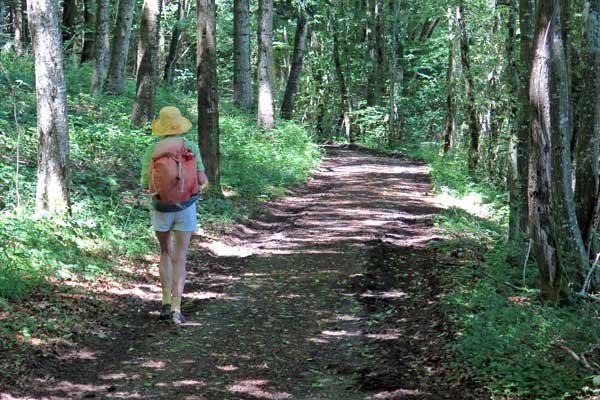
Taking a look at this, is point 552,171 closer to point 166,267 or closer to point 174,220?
point 174,220

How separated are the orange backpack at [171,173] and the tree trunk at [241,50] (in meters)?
15.7

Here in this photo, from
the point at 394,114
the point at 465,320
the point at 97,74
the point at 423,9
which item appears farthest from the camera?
the point at 394,114

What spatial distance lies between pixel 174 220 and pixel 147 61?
923 centimetres

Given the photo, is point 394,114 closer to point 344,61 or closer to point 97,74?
point 344,61

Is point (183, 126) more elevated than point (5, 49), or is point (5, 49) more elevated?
point (5, 49)

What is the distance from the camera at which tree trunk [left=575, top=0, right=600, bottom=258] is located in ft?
23.7

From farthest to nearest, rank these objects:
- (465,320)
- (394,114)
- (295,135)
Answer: (394,114)
(295,135)
(465,320)

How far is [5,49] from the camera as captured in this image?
2231cm

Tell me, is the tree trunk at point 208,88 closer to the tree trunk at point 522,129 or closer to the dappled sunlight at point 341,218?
the dappled sunlight at point 341,218

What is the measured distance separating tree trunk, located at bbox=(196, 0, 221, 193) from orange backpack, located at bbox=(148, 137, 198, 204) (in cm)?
595

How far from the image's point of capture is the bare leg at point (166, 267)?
6.98 meters

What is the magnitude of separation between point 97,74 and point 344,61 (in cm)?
2454

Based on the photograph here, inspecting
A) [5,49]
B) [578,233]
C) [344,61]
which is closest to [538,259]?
[578,233]

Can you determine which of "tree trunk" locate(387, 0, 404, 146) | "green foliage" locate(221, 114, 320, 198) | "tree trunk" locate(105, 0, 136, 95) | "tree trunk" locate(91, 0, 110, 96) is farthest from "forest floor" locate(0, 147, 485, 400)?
"tree trunk" locate(387, 0, 404, 146)
